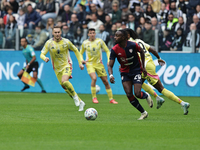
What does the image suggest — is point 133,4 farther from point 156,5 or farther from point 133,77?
point 133,77

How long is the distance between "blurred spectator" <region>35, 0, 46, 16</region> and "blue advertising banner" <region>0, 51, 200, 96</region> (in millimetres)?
3406

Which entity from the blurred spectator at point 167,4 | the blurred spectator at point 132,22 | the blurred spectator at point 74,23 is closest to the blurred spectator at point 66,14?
the blurred spectator at point 74,23

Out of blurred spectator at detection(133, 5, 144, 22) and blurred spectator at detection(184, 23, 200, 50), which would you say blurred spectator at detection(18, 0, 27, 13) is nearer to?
blurred spectator at detection(133, 5, 144, 22)

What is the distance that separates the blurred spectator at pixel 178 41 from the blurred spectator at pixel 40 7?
7909 mm

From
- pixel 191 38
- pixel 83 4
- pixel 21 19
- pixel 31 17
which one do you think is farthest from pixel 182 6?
pixel 21 19

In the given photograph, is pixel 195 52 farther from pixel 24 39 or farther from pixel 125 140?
pixel 125 140

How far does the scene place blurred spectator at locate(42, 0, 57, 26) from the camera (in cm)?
2189

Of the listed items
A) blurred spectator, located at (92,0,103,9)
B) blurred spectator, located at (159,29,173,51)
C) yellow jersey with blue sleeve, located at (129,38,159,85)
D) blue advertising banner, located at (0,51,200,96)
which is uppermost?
blurred spectator, located at (92,0,103,9)

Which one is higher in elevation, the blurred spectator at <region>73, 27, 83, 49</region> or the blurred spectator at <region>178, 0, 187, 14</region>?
the blurred spectator at <region>178, 0, 187, 14</region>

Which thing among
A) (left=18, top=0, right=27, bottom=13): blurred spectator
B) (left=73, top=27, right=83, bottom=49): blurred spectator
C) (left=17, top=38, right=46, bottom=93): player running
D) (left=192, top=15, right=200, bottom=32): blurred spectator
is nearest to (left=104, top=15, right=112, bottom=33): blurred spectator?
(left=73, top=27, right=83, bottom=49): blurred spectator

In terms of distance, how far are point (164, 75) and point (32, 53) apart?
580cm

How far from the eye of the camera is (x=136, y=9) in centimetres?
1989

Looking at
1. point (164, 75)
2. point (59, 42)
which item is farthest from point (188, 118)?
point (164, 75)

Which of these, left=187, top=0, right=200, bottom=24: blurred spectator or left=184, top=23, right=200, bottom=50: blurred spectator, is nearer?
left=184, top=23, right=200, bottom=50: blurred spectator
